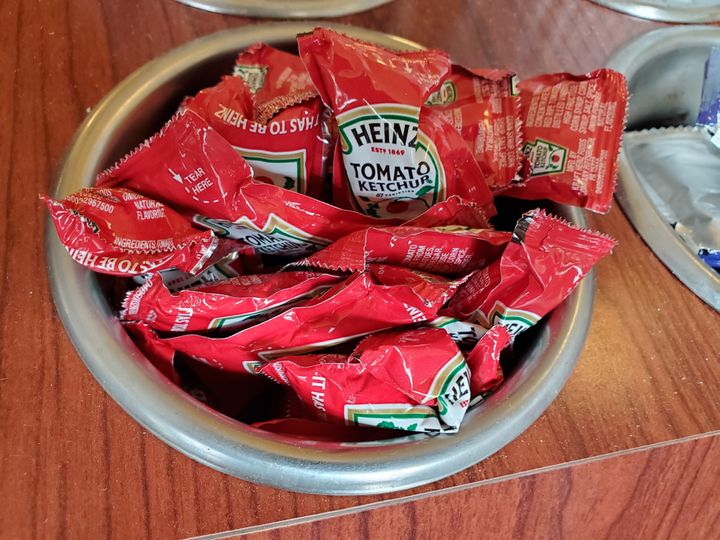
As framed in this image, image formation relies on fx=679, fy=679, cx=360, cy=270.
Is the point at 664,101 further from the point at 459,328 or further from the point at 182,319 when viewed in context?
the point at 182,319

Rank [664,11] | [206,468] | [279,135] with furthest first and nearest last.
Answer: [664,11] < [279,135] < [206,468]

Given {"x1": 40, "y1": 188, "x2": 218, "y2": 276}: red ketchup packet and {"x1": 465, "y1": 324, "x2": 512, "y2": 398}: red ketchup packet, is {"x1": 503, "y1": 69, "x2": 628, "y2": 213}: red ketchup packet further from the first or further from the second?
{"x1": 40, "y1": 188, "x2": 218, "y2": 276}: red ketchup packet

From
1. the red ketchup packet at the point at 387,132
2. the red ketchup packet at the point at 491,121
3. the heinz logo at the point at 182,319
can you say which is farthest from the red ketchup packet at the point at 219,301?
the red ketchup packet at the point at 491,121

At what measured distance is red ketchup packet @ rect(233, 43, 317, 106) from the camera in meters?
0.73

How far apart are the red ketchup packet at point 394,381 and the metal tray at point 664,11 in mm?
620

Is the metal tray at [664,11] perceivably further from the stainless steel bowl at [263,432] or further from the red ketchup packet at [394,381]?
the red ketchup packet at [394,381]

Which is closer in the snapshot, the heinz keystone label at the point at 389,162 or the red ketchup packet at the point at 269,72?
the heinz keystone label at the point at 389,162

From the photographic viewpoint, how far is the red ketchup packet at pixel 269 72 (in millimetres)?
729

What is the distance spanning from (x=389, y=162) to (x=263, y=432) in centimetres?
26

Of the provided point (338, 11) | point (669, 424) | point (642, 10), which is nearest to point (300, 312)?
point (669, 424)

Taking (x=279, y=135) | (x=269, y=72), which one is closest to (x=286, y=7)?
(x=269, y=72)

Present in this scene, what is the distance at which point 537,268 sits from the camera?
22.9 inches

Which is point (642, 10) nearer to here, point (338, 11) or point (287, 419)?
point (338, 11)

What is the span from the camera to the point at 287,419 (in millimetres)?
601
